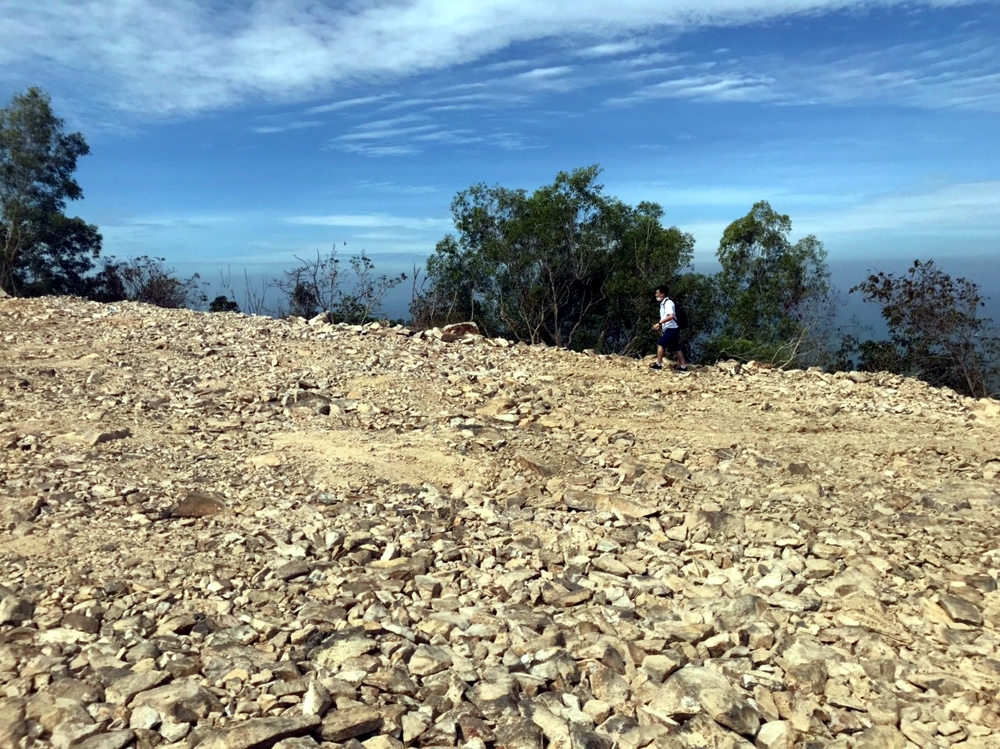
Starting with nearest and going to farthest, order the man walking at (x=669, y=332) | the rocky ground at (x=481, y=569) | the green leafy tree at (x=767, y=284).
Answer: the rocky ground at (x=481, y=569), the man walking at (x=669, y=332), the green leafy tree at (x=767, y=284)

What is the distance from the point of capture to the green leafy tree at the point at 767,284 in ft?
53.0

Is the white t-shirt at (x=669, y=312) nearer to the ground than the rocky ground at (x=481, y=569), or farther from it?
farther from it

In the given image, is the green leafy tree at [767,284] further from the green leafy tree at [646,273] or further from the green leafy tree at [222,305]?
the green leafy tree at [222,305]

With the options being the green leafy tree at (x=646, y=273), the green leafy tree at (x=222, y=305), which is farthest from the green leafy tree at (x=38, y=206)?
the green leafy tree at (x=646, y=273)

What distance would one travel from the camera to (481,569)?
3770 millimetres

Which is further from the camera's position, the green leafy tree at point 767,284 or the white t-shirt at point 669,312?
the green leafy tree at point 767,284

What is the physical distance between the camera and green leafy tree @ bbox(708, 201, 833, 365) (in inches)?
635

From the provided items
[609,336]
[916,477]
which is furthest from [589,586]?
[609,336]

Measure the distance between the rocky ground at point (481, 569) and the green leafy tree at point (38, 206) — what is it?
40.5 ft

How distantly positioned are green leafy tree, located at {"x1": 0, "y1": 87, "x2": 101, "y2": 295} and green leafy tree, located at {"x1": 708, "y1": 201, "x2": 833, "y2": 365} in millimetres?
14460

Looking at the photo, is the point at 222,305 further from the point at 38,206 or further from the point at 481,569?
the point at 481,569

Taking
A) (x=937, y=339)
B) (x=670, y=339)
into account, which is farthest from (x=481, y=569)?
(x=937, y=339)

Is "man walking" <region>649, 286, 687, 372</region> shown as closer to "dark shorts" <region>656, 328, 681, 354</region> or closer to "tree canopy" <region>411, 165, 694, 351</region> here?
"dark shorts" <region>656, 328, 681, 354</region>

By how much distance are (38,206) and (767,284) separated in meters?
16.1
